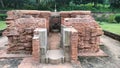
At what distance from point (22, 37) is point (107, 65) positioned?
10.2ft

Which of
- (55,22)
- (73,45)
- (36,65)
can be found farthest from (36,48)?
(55,22)

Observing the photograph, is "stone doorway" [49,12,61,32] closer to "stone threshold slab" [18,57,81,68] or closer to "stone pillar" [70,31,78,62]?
"stone pillar" [70,31,78,62]

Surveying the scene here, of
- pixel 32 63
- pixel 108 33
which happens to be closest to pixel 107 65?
pixel 32 63

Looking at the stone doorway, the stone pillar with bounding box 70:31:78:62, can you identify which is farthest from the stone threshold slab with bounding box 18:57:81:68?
the stone doorway

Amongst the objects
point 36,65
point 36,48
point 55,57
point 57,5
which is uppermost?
point 57,5

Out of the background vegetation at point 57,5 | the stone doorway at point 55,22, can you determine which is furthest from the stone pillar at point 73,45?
the background vegetation at point 57,5

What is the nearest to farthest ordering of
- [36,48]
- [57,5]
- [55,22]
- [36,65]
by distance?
1. [36,65]
2. [36,48]
3. [55,22]
4. [57,5]

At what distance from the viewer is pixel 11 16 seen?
10.0 meters

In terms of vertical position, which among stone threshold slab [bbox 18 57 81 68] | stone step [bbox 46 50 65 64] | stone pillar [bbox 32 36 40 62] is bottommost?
stone threshold slab [bbox 18 57 81 68]

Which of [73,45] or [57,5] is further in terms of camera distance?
[57,5]

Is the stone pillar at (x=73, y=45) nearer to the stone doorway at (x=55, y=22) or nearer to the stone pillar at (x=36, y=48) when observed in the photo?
the stone pillar at (x=36, y=48)

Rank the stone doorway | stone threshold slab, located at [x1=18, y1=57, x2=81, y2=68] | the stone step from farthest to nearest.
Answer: the stone doorway
the stone step
stone threshold slab, located at [x1=18, y1=57, x2=81, y2=68]

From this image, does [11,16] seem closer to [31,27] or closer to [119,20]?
[31,27]

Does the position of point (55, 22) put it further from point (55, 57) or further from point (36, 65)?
point (36, 65)
